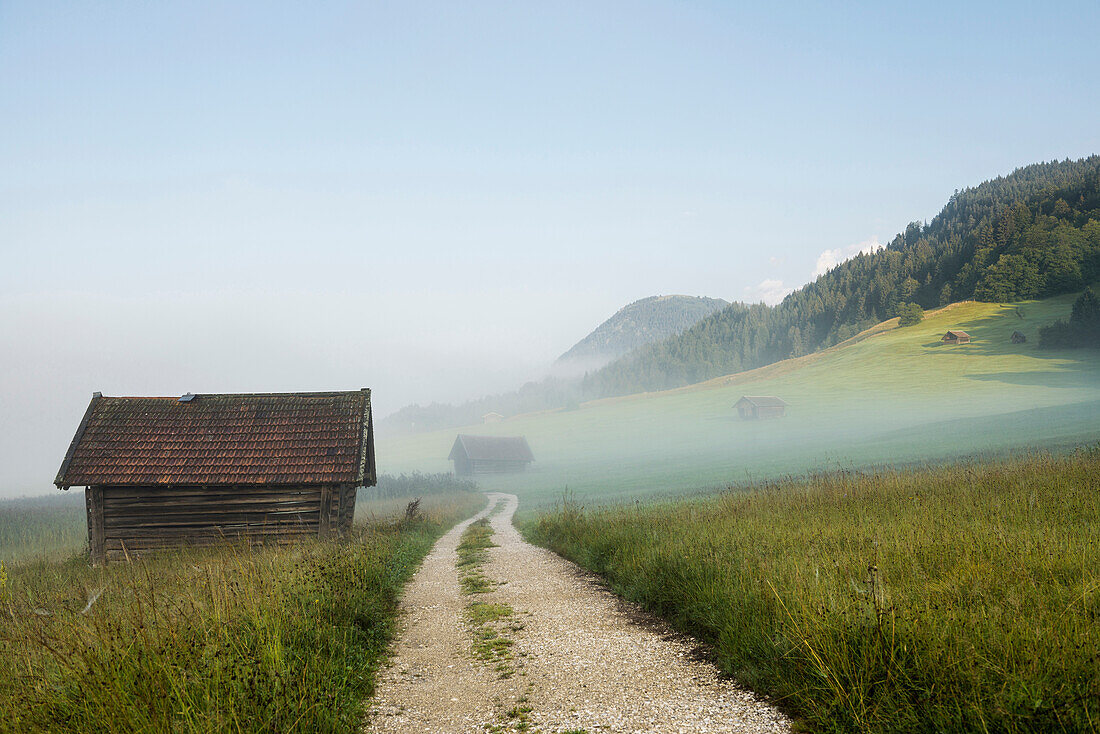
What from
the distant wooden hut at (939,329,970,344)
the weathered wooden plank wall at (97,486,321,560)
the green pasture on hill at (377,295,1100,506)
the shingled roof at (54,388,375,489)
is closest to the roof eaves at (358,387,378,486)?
the shingled roof at (54,388,375,489)

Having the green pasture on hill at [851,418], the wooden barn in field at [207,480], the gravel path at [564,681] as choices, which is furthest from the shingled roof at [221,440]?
the green pasture on hill at [851,418]

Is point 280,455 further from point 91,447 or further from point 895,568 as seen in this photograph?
point 895,568

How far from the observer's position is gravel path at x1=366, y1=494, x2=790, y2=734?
4.89 meters

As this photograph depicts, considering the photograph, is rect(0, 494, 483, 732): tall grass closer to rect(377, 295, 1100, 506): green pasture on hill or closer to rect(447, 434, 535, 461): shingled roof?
rect(377, 295, 1100, 506): green pasture on hill

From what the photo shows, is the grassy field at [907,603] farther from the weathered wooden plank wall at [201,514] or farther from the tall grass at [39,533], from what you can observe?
the tall grass at [39,533]

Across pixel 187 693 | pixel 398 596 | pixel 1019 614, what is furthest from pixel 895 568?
pixel 398 596

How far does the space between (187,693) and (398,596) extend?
21.6ft

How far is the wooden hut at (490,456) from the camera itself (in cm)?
8019

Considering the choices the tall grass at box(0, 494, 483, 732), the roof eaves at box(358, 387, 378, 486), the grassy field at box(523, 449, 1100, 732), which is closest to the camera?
the grassy field at box(523, 449, 1100, 732)

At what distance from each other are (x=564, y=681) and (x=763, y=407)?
7746cm

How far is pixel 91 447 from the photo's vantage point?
726 inches

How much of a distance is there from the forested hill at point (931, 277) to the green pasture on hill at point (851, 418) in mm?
→ 6864

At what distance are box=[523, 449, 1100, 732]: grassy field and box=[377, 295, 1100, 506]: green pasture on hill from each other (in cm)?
1949

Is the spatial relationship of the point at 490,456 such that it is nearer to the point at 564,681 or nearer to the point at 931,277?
the point at 564,681
